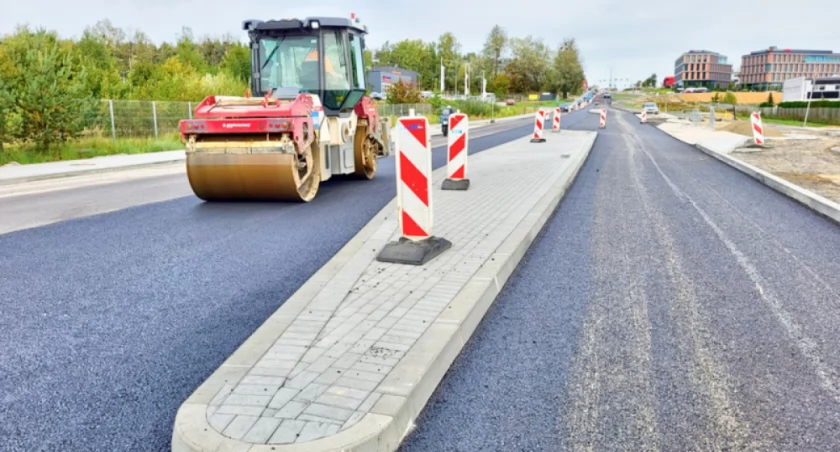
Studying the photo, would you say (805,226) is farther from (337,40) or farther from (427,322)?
(337,40)

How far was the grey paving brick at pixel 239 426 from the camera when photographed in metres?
2.81

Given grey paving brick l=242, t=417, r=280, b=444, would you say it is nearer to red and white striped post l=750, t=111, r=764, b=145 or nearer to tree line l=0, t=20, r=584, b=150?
tree line l=0, t=20, r=584, b=150

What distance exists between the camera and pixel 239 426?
9.46ft

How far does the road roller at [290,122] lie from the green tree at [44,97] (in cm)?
876

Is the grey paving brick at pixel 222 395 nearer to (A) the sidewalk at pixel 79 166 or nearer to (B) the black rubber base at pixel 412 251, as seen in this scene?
(B) the black rubber base at pixel 412 251

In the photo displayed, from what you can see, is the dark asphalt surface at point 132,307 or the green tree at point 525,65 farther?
the green tree at point 525,65

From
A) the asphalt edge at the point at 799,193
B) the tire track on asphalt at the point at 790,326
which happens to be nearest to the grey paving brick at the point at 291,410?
the tire track on asphalt at the point at 790,326

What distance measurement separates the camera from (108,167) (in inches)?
635

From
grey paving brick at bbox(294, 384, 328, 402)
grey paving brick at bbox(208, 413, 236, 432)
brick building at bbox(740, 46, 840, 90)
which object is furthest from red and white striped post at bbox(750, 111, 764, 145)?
brick building at bbox(740, 46, 840, 90)

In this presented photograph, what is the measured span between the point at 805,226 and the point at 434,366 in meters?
6.46

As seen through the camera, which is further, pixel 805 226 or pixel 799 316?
pixel 805 226

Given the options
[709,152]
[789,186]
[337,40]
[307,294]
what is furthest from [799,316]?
[709,152]

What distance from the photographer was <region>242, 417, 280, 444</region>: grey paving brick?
9.09 feet

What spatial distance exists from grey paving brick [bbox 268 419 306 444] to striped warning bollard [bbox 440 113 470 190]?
7.46 m
